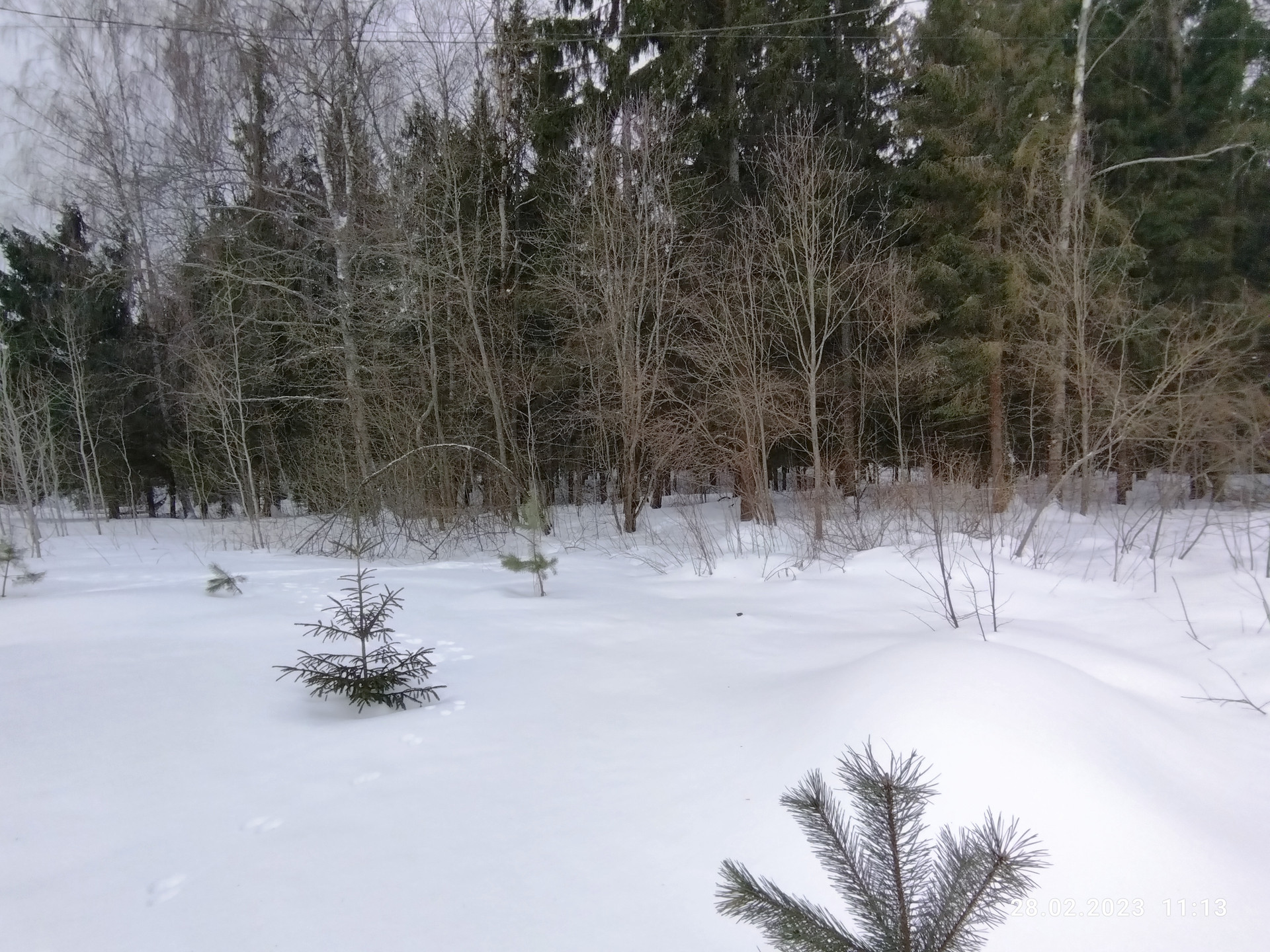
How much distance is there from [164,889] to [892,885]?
197 centimetres

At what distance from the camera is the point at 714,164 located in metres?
14.0

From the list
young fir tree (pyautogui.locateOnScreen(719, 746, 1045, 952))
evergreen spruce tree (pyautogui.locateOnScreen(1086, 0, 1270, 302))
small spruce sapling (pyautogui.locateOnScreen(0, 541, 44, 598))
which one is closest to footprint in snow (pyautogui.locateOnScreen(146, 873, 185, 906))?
Result: young fir tree (pyautogui.locateOnScreen(719, 746, 1045, 952))

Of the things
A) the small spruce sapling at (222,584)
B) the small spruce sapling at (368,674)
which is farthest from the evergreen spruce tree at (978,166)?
the small spruce sapling at (222,584)

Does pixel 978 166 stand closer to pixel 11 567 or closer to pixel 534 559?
pixel 534 559

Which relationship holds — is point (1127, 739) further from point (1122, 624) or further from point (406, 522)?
point (406, 522)

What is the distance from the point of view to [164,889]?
71.2 inches

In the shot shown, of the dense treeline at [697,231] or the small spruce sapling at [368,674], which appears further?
the dense treeline at [697,231]

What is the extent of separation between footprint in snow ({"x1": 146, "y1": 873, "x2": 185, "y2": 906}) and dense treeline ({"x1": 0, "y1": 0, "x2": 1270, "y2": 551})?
8997mm

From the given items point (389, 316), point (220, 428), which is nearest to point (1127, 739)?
point (389, 316)

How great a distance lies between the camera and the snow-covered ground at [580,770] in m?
1.72

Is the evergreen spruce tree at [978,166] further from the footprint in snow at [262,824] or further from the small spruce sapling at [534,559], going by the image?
the footprint in snow at [262,824]

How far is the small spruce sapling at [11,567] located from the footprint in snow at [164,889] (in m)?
4.40

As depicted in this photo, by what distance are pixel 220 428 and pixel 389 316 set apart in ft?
20.3

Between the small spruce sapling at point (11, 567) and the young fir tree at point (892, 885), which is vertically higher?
the small spruce sapling at point (11, 567)
